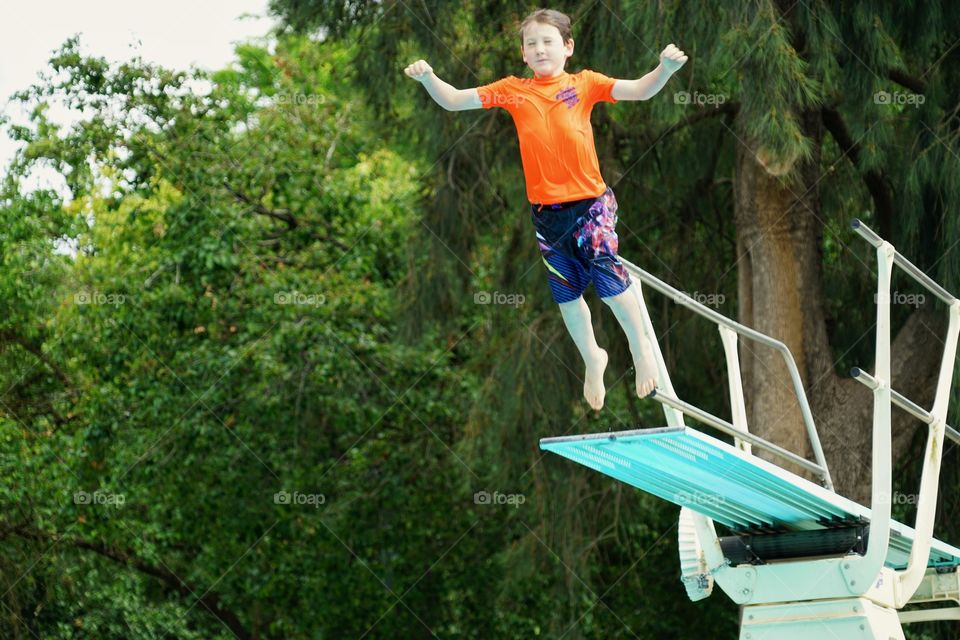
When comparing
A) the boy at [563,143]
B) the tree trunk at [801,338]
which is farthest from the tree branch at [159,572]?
the boy at [563,143]

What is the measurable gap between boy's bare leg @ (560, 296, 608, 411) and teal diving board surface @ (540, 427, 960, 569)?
0.87 ft

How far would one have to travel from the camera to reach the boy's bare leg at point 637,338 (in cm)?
566

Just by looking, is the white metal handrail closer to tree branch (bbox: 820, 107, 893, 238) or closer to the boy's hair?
the boy's hair

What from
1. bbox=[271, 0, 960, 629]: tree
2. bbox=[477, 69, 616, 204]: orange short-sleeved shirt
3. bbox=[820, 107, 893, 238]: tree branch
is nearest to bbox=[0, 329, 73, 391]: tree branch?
bbox=[271, 0, 960, 629]: tree

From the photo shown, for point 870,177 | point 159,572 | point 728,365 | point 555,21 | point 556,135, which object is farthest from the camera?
point 159,572

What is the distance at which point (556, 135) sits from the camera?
5324 millimetres

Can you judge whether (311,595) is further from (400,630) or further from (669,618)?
(669,618)

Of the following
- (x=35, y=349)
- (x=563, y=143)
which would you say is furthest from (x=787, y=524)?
(x=35, y=349)

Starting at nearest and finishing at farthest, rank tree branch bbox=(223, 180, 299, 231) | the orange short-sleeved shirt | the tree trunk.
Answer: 1. the orange short-sleeved shirt
2. the tree trunk
3. tree branch bbox=(223, 180, 299, 231)

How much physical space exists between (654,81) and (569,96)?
1.05 feet

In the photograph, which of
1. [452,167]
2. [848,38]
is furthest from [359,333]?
[848,38]

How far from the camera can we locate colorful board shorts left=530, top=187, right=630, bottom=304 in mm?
5449

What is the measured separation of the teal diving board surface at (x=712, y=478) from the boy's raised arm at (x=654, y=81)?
1.26m

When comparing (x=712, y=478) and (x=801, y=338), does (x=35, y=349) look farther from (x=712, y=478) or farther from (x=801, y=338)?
(x=712, y=478)
